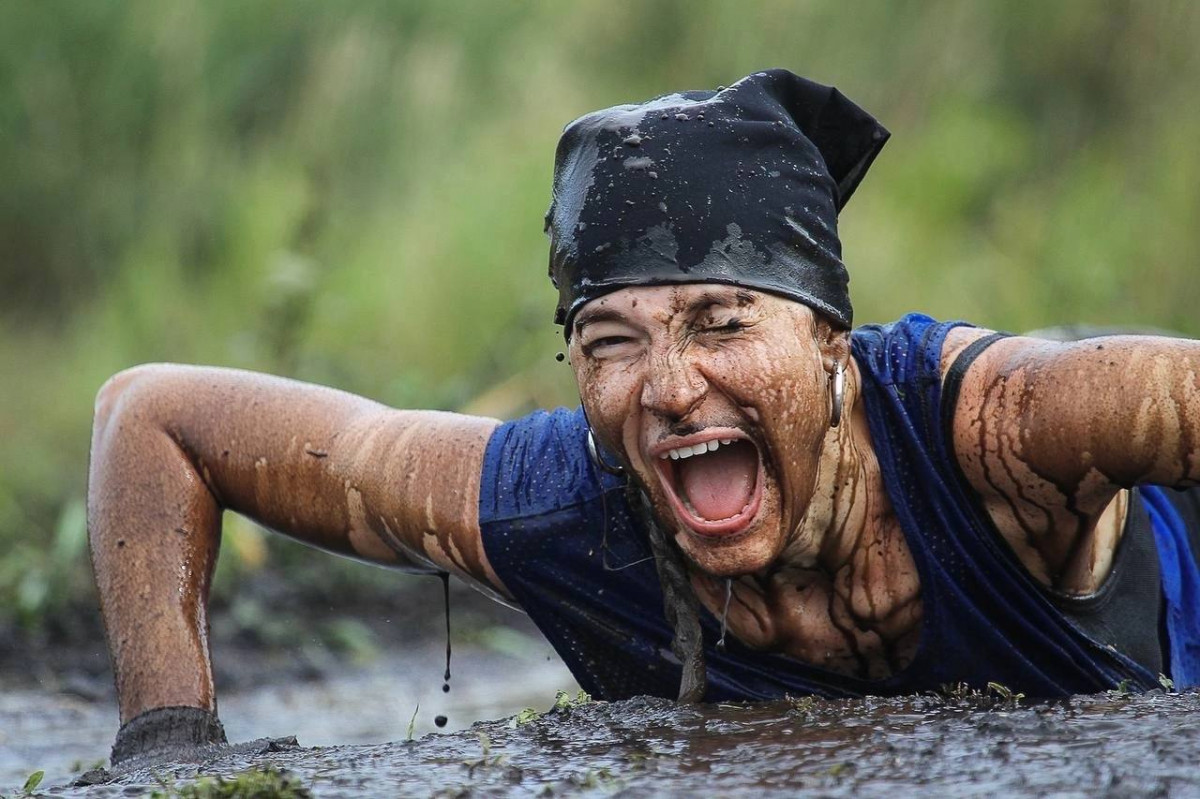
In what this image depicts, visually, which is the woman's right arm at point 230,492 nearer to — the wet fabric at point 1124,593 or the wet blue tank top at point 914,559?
the wet blue tank top at point 914,559

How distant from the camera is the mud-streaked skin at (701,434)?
2.88m

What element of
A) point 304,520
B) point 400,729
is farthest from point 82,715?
point 304,520

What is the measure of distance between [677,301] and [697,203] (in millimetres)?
190

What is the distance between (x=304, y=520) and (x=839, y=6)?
21.2 feet

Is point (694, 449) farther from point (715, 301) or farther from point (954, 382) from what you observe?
point (954, 382)

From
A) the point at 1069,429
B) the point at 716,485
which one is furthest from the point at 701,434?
the point at 1069,429

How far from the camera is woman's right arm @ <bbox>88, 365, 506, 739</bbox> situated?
338 centimetres

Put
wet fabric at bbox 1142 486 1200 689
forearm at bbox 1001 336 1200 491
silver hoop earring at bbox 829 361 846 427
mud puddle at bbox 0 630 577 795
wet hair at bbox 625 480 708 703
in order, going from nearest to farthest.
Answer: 1. forearm at bbox 1001 336 1200 491
2. silver hoop earring at bbox 829 361 846 427
3. wet hair at bbox 625 480 708 703
4. wet fabric at bbox 1142 486 1200 689
5. mud puddle at bbox 0 630 577 795

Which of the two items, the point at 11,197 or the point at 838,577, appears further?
the point at 11,197

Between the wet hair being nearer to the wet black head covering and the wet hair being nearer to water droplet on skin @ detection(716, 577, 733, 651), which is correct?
water droplet on skin @ detection(716, 577, 733, 651)

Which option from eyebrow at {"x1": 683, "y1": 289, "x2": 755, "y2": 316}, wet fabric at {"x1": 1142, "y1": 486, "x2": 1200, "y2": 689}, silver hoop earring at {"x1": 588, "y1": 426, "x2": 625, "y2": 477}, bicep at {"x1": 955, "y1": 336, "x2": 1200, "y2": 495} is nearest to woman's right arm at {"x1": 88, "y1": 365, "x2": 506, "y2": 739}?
silver hoop earring at {"x1": 588, "y1": 426, "x2": 625, "y2": 477}

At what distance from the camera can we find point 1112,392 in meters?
2.82

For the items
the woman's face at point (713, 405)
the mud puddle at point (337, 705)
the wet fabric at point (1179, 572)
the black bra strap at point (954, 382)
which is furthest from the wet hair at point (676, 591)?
the mud puddle at point (337, 705)

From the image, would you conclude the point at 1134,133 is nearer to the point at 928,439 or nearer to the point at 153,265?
the point at 153,265
